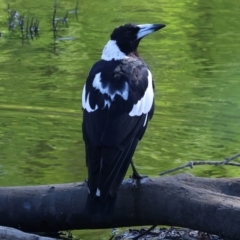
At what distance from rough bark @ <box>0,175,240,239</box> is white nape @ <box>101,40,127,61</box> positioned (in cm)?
91

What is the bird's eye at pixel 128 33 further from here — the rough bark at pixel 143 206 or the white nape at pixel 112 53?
the rough bark at pixel 143 206

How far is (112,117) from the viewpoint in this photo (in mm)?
5074

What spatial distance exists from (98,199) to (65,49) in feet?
26.3

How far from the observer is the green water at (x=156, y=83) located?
7.61 m

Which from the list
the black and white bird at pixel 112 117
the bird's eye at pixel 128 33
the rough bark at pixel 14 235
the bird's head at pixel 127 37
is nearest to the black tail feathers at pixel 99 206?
the black and white bird at pixel 112 117

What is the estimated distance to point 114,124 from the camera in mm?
5027

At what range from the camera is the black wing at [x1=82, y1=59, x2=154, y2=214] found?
4820 mm

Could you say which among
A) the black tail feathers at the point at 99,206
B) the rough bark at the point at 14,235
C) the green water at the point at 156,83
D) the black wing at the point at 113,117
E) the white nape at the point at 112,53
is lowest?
the green water at the point at 156,83

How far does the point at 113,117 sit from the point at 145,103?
1.09 ft

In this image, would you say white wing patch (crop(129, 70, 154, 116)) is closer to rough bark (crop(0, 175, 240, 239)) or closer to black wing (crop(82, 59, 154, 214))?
black wing (crop(82, 59, 154, 214))

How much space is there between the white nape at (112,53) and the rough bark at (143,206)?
91 cm

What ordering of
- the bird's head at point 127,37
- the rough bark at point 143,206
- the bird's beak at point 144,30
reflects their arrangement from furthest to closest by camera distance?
the bird's beak at point 144,30
the bird's head at point 127,37
the rough bark at point 143,206

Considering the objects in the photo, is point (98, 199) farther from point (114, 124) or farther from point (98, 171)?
point (114, 124)

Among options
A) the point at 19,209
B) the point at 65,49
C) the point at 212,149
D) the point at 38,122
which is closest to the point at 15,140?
the point at 38,122
